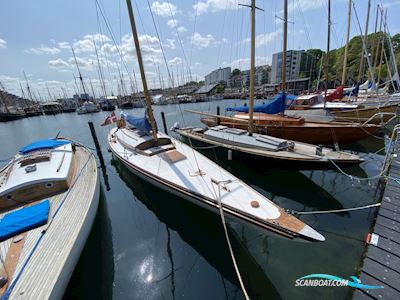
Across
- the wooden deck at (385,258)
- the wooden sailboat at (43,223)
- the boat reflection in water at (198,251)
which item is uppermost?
the wooden sailboat at (43,223)

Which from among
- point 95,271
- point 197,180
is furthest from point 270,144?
point 95,271

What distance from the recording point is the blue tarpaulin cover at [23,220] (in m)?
4.75

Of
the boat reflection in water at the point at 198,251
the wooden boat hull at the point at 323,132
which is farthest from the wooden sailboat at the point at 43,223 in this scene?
the wooden boat hull at the point at 323,132

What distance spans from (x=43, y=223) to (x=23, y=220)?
50 cm

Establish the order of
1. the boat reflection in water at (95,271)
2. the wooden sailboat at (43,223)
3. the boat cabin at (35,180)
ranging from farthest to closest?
the boat cabin at (35,180) → the boat reflection in water at (95,271) → the wooden sailboat at (43,223)

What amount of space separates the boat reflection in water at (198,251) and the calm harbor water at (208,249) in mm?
25

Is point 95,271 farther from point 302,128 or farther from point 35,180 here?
point 302,128

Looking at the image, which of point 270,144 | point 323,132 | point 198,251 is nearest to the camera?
point 198,251

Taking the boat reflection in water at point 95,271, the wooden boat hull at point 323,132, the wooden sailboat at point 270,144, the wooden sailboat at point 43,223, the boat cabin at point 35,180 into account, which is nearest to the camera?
the wooden sailboat at point 43,223

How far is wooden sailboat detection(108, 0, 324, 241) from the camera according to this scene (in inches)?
181

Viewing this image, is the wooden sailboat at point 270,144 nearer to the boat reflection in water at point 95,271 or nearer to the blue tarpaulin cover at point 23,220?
the boat reflection in water at point 95,271

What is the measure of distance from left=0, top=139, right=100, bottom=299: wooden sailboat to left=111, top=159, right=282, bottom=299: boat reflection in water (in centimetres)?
210

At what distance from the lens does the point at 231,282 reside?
4785 millimetres

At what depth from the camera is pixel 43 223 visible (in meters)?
5.15
